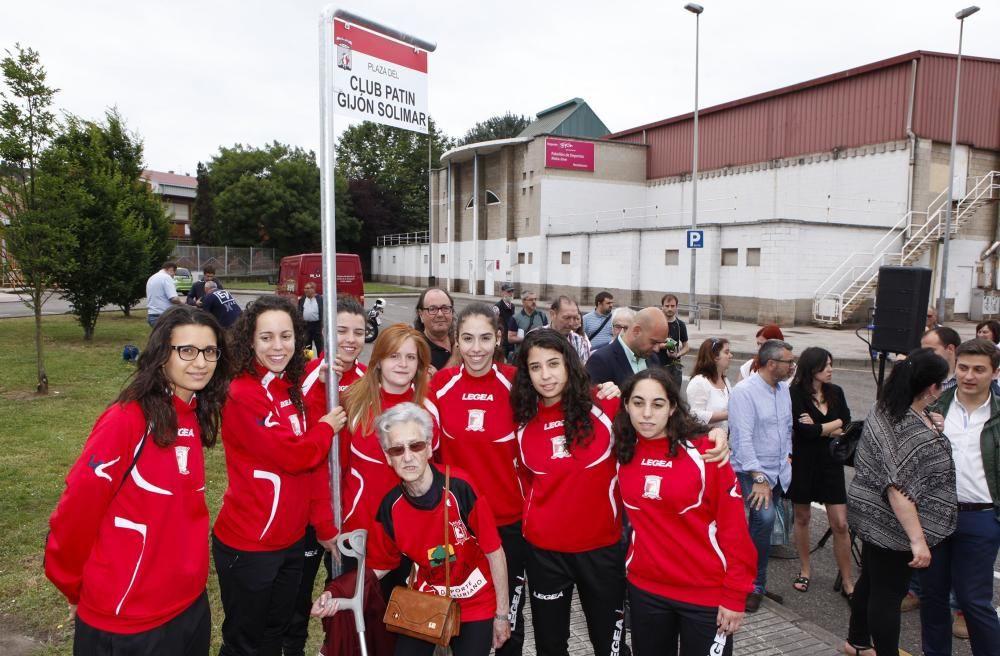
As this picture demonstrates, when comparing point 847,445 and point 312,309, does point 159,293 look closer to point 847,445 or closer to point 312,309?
point 312,309

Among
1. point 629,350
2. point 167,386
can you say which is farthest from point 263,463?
point 629,350

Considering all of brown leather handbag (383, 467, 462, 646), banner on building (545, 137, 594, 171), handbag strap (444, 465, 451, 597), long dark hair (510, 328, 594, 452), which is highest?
banner on building (545, 137, 594, 171)

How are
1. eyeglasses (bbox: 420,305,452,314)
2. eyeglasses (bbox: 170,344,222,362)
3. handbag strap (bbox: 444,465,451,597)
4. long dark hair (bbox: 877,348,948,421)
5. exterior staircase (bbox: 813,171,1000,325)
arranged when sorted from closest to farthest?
eyeglasses (bbox: 170,344,222,362), handbag strap (bbox: 444,465,451,597), long dark hair (bbox: 877,348,948,421), eyeglasses (bbox: 420,305,452,314), exterior staircase (bbox: 813,171,1000,325)

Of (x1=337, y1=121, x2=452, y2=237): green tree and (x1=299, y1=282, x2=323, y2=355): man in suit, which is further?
(x1=337, y1=121, x2=452, y2=237): green tree

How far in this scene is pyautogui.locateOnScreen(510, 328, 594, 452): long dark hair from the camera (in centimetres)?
312

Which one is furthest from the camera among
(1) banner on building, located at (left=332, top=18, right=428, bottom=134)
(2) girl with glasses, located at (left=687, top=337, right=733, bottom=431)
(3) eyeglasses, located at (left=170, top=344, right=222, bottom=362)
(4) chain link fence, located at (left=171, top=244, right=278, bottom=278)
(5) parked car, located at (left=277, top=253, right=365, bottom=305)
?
(4) chain link fence, located at (left=171, top=244, right=278, bottom=278)

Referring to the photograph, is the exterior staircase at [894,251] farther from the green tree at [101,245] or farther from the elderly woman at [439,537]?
the elderly woman at [439,537]

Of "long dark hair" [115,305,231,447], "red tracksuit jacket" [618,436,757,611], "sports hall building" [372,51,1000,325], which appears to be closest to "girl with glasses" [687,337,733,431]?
"red tracksuit jacket" [618,436,757,611]

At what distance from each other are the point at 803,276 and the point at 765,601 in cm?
2112

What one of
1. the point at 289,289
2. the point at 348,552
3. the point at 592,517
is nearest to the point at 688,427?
the point at 592,517

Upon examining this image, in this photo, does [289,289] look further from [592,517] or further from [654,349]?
[592,517]

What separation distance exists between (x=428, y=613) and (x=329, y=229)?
1794 millimetres

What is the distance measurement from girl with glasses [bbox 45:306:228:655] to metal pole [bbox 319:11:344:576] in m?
0.69

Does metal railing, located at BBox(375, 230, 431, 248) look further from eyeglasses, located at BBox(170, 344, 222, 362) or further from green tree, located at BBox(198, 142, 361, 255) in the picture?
eyeglasses, located at BBox(170, 344, 222, 362)
